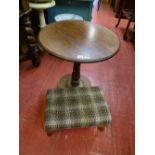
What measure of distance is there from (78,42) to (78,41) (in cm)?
2

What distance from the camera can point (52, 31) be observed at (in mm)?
1407

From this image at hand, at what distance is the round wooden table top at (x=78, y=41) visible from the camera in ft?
3.79

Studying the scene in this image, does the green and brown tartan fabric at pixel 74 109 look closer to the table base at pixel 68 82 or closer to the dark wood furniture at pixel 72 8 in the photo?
the table base at pixel 68 82

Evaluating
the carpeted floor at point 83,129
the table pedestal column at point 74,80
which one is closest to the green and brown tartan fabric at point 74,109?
the carpeted floor at point 83,129

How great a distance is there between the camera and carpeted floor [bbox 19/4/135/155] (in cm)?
136

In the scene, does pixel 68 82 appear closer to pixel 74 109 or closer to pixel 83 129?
pixel 83 129

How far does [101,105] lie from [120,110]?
52cm

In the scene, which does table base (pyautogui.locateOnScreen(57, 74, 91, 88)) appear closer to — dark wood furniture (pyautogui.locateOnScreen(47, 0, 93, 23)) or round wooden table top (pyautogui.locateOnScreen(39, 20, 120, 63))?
round wooden table top (pyautogui.locateOnScreen(39, 20, 120, 63))

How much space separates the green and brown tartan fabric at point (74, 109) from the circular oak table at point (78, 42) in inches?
12.2

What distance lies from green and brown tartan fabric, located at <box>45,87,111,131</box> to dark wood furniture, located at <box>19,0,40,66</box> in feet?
2.98

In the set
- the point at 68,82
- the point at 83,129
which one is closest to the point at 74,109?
the point at 83,129

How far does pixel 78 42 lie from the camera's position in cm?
131

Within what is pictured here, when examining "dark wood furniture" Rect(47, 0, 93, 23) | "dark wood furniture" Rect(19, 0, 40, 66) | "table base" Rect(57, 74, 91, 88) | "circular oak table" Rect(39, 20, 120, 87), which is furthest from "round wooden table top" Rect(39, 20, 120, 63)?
"dark wood furniture" Rect(47, 0, 93, 23)
